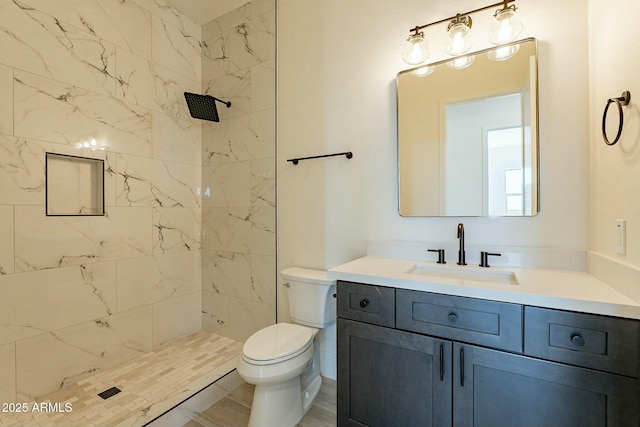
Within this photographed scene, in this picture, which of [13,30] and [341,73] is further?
[341,73]

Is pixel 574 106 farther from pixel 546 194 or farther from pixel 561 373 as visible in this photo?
pixel 561 373

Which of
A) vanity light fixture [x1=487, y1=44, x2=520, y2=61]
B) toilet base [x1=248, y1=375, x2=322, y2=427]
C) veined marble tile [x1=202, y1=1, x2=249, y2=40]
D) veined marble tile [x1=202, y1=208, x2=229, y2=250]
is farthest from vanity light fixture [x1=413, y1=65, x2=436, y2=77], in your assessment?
toilet base [x1=248, y1=375, x2=322, y2=427]

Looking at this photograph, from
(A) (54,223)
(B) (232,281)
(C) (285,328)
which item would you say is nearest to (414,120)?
(C) (285,328)

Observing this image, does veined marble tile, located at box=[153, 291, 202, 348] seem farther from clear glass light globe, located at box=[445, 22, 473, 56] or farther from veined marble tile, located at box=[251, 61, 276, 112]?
clear glass light globe, located at box=[445, 22, 473, 56]

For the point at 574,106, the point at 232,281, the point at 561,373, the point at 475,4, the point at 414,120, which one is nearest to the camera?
the point at 561,373

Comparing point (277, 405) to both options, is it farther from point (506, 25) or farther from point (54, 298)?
point (506, 25)

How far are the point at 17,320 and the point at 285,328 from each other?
1.55 metres

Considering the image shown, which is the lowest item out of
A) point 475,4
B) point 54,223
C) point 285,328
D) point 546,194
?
point 285,328

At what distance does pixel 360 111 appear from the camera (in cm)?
191

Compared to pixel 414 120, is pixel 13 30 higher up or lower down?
higher up

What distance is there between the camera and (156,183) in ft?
7.78

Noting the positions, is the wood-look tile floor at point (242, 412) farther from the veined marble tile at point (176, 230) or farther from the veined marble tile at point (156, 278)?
the veined marble tile at point (176, 230)

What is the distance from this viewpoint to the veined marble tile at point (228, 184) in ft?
7.93

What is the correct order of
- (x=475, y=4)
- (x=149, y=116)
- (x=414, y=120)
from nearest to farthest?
(x=475, y=4) → (x=414, y=120) → (x=149, y=116)
